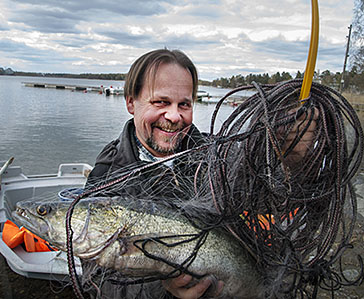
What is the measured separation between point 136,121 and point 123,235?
1.21 meters

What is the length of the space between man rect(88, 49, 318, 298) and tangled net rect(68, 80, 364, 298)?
670mm

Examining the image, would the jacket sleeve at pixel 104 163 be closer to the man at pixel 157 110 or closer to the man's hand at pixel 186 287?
the man at pixel 157 110

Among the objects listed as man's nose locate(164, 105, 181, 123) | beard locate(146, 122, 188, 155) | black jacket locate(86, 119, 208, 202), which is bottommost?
black jacket locate(86, 119, 208, 202)

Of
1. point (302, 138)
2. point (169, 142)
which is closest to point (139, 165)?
point (169, 142)

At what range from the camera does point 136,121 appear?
268 cm

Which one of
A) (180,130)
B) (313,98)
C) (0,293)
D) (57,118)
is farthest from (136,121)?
(57,118)

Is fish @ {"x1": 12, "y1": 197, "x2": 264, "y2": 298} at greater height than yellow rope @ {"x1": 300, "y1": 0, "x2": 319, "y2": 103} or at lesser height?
lesser

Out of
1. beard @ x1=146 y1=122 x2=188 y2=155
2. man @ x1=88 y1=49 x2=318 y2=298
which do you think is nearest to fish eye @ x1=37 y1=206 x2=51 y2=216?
man @ x1=88 y1=49 x2=318 y2=298

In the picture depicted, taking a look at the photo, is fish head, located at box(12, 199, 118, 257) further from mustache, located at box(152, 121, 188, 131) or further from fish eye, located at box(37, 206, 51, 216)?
mustache, located at box(152, 121, 188, 131)

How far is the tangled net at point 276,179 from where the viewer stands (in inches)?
66.7

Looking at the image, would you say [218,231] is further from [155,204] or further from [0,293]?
[0,293]

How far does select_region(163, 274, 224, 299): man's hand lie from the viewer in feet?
5.99

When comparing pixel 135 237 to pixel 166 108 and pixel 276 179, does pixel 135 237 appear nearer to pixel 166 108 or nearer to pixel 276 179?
A: pixel 276 179

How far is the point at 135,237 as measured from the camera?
1708 millimetres
